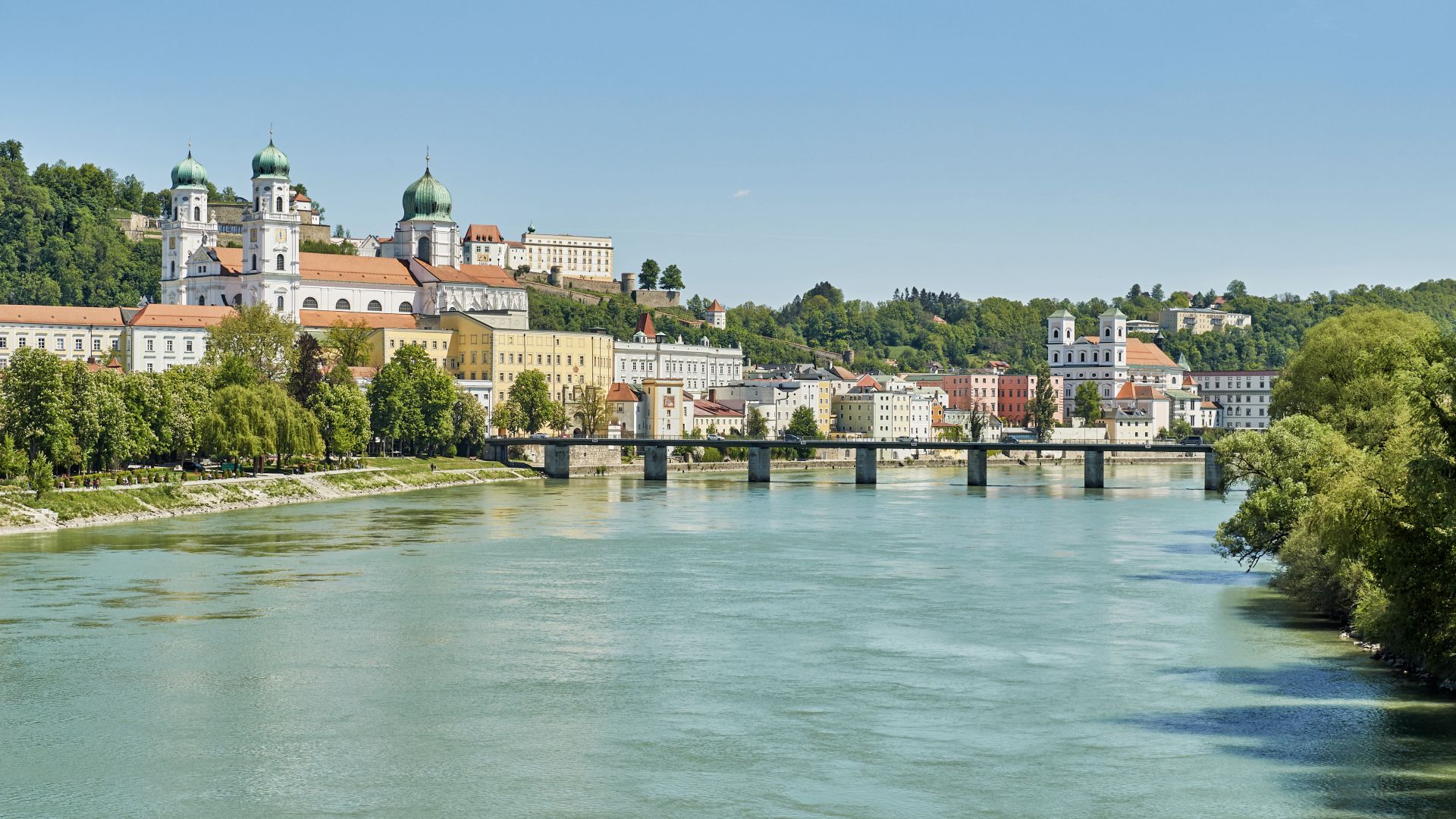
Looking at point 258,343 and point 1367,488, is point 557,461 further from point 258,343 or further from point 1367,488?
point 1367,488

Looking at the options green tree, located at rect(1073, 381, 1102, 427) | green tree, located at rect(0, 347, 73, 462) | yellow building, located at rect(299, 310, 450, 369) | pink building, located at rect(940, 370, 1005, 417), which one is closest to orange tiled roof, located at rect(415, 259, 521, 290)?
yellow building, located at rect(299, 310, 450, 369)

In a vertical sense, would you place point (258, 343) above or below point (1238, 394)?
above

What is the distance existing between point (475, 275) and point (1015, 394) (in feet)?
193

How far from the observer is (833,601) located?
112 feet

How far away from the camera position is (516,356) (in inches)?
3984

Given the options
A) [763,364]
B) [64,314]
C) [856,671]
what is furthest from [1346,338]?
[763,364]

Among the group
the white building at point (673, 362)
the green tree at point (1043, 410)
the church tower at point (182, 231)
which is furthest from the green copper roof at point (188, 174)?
the green tree at point (1043, 410)

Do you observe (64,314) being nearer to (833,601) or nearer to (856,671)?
(833,601)

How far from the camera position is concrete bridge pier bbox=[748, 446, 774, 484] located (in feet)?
270

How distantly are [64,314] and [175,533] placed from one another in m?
53.1

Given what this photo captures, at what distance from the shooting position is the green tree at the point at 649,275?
511 ft

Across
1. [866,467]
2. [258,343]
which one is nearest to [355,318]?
[258,343]

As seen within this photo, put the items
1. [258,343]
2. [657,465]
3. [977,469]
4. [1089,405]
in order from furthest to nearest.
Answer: [1089,405]
[657,465]
[977,469]
[258,343]

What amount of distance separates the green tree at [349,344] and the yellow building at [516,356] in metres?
7.70
